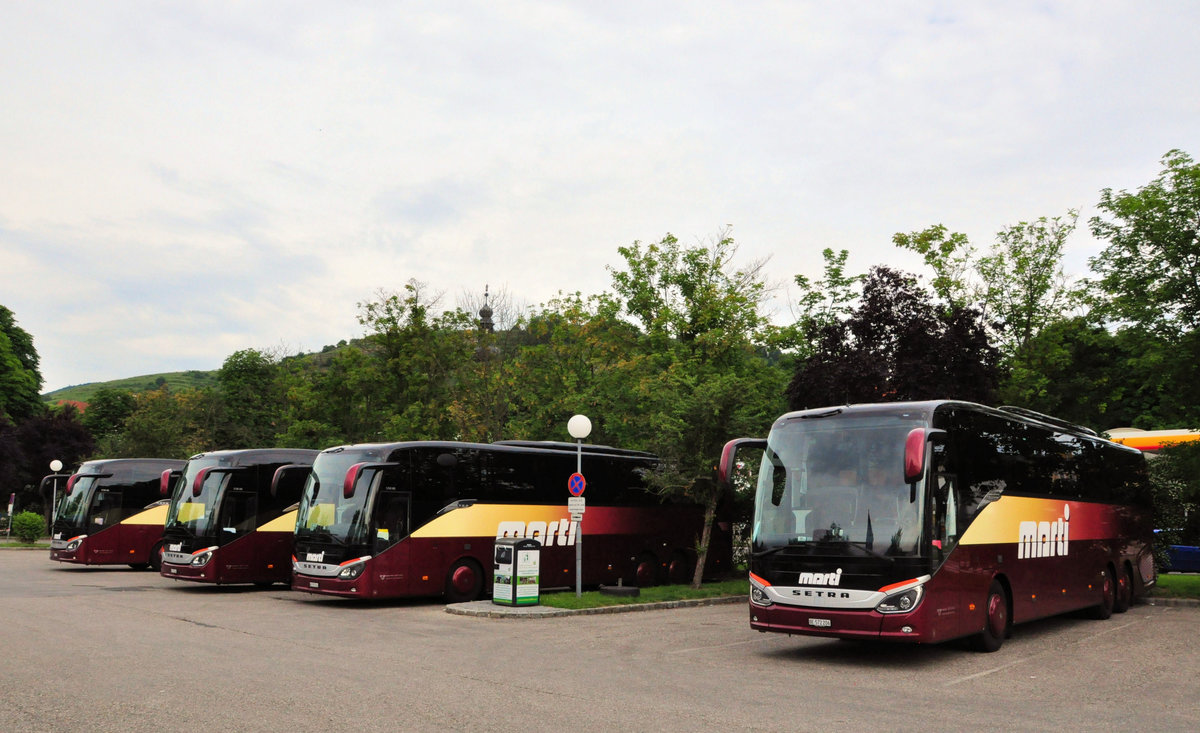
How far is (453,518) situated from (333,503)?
2425 mm

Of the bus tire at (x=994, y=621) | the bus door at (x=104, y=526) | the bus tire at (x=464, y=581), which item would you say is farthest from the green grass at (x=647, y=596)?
the bus door at (x=104, y=526)

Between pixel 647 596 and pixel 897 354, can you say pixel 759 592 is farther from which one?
pixel 897 354

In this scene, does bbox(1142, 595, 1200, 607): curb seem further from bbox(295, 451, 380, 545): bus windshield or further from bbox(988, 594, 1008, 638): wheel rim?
bbox(295, 451, 380, 545): bus windshield

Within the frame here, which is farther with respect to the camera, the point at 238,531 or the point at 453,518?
the point at 238,531

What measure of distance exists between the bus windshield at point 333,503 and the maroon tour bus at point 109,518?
1078cm

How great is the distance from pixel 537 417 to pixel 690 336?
22.5 ft

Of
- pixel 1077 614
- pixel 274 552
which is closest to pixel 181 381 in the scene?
pixel 274 552

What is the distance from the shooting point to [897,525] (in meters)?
11.9

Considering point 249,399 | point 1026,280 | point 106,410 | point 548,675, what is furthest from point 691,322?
point 106,410

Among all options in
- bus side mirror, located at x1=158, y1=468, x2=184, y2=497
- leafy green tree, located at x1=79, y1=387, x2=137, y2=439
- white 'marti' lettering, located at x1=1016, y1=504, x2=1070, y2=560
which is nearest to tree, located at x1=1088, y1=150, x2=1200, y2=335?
white 'marti' lettering, located at x1=1016, y1=504, x2=1070, y2=560

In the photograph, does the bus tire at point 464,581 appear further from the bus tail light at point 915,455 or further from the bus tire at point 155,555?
the bus tire at point 155,555

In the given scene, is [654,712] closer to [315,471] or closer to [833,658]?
[833,658]

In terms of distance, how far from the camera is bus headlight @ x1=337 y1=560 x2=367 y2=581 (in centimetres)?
1889

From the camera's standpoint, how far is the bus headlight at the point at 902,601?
11625mm
